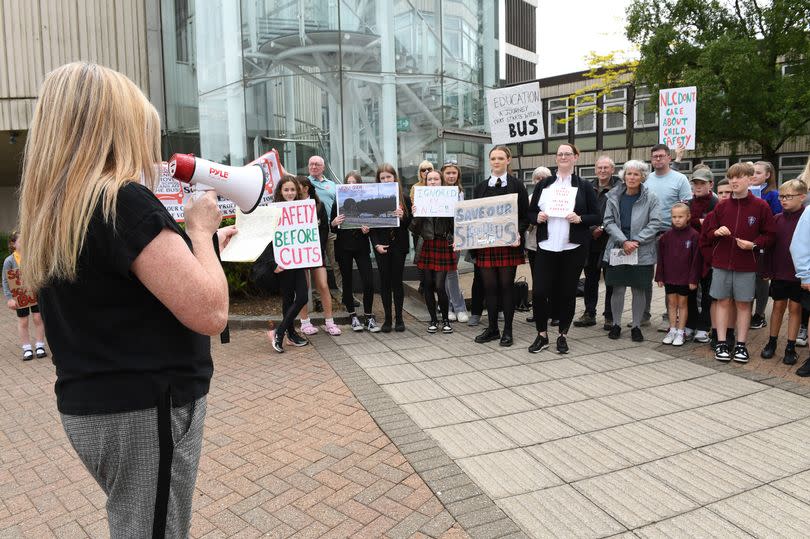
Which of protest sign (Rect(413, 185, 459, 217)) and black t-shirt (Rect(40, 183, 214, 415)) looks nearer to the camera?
black t-shirt (Rect(40, 183, 214, 415))

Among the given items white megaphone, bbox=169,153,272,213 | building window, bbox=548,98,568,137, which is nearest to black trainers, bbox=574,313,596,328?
white megaphone, bbox=169,153,272,213

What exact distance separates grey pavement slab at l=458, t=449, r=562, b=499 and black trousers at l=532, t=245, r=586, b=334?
2843mm

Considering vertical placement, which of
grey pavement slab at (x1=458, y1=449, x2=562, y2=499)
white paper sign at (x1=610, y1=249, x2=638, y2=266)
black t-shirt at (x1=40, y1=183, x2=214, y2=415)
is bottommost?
grey pavement slab at (x1=458, y1=449, x2=562, y2=499)

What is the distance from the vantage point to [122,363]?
162cm

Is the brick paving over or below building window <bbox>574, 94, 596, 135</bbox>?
below

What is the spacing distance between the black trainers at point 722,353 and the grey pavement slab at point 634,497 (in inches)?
120

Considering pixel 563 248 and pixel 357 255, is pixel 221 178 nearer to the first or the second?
pixel 563 248

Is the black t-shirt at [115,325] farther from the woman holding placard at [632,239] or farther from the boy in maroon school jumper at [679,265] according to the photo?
the boy in maroon school jumper at [679,265]

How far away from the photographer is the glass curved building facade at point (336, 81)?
11273mm

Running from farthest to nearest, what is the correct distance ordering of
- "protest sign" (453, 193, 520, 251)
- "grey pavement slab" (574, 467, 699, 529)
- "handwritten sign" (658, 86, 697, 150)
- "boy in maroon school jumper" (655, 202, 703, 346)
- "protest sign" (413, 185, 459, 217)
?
"handwritten sign" (658, 86, 697, 150) < "protest sign" (413, 185, 459, 217) < "protest sign" (453, 193, 520, 251) < "boy in maroon school jumper" (655, 202, 703, 346) < "grey pavement slab" (574, 467, 699, 529)

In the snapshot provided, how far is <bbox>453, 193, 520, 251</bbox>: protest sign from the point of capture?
6.99m

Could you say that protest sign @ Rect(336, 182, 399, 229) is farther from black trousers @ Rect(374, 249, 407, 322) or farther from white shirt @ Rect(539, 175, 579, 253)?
white shirt @ Rect(539, 175, 579, 253)

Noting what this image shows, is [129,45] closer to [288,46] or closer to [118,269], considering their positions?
[288,46]

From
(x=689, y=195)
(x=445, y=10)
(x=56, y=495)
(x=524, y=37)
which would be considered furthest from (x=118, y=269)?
(x=524, y=37)
